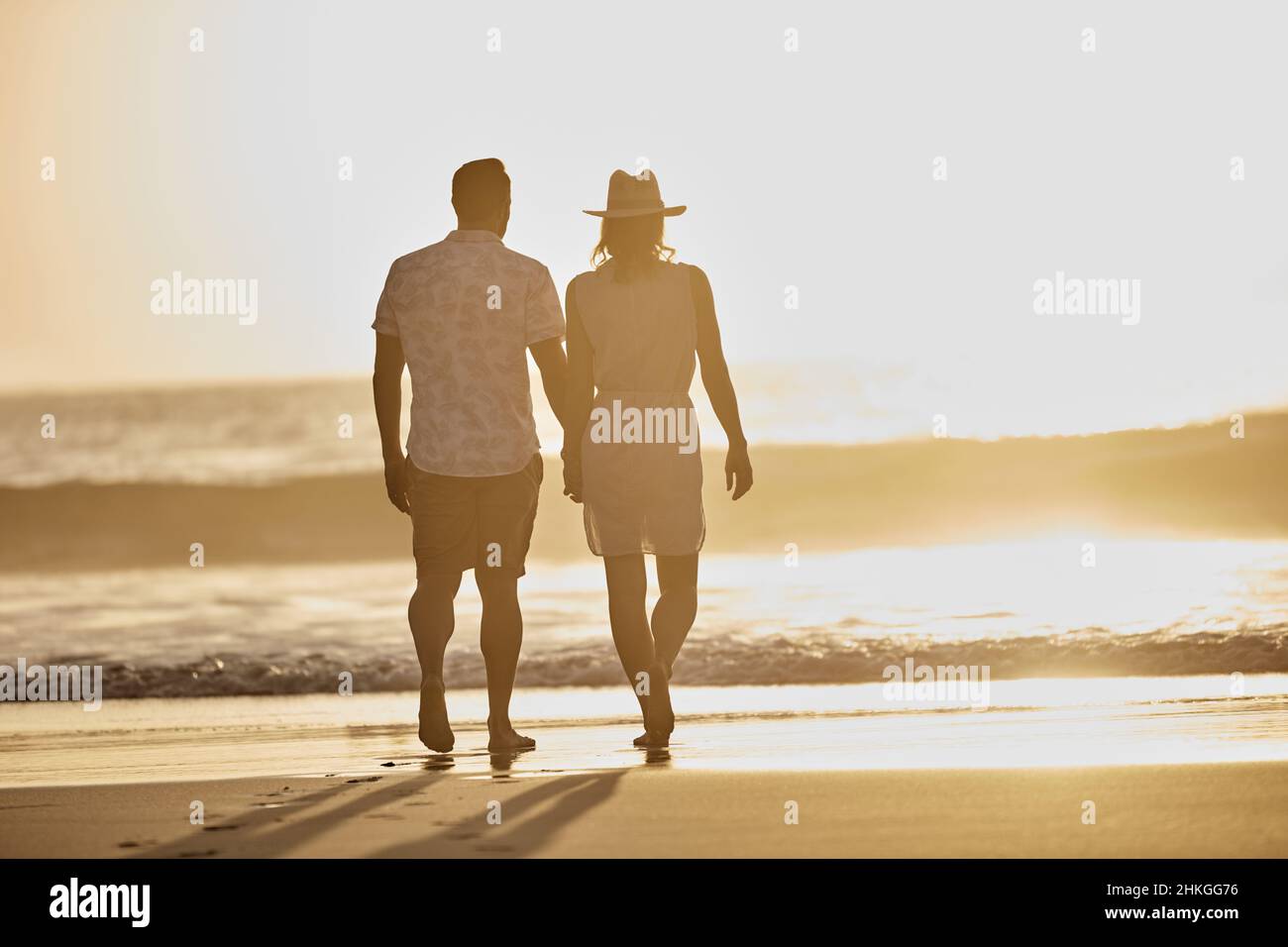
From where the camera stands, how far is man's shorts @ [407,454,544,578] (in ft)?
17.1

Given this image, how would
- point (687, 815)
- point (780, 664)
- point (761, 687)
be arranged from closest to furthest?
1. point (687, 815)
2. point (761, 687)
3. point (780, 664)

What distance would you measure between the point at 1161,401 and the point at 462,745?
19.1m

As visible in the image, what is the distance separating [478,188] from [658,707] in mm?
1709

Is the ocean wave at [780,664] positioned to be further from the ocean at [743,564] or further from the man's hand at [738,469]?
the man's hand at [738,469]

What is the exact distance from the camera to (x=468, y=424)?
17.1ft

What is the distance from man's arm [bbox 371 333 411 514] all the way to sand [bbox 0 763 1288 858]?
3.79 feet

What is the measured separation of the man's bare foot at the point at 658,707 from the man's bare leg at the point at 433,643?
0.59 metres

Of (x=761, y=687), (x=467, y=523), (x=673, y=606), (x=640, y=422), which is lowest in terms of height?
(x=761, y=687)

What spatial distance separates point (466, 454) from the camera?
5.20 m

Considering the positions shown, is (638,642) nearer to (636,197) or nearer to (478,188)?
(636,197)

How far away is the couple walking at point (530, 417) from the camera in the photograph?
520 cm

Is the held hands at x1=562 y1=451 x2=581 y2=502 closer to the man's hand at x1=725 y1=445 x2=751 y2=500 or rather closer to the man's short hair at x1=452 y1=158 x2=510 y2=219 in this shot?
the man's hand at x1=725 y1=445 x2=751 y2=500

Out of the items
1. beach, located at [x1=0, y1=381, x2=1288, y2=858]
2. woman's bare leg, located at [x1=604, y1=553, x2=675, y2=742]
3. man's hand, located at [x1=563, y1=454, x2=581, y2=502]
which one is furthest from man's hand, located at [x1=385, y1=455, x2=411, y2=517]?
beach, located at [x1=0, y1=381, x2=1288, y2=858]

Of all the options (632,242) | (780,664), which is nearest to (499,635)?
(632,242)
